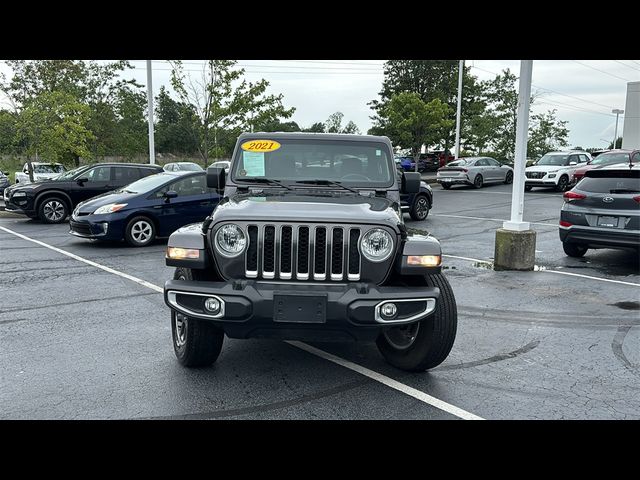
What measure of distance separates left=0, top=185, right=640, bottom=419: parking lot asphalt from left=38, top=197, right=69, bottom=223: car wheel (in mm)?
6486

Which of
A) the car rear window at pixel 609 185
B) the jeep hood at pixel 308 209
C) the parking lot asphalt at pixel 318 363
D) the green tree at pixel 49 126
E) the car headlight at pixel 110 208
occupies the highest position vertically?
the green tree at pixel 49 126

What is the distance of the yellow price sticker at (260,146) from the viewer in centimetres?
549

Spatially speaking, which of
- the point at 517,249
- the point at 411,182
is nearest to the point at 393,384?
the point at 411,182

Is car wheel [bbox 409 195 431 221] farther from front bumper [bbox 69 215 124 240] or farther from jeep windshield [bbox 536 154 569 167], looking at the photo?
jeep windshield [bbox 536 154 569 167]

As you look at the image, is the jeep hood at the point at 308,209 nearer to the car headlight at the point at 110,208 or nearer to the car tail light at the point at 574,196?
the car tail light at the point at 574,196

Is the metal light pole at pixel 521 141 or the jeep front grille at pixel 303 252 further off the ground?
the metal light pole at pixel 521 141

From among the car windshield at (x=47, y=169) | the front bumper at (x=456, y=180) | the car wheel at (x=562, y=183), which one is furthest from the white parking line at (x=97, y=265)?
the car wheel at (x=562, y=183)

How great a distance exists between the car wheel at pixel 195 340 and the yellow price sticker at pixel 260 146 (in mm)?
1565

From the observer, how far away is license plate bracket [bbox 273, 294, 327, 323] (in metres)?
3.79

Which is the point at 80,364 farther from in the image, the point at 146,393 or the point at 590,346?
the point at 590,346
